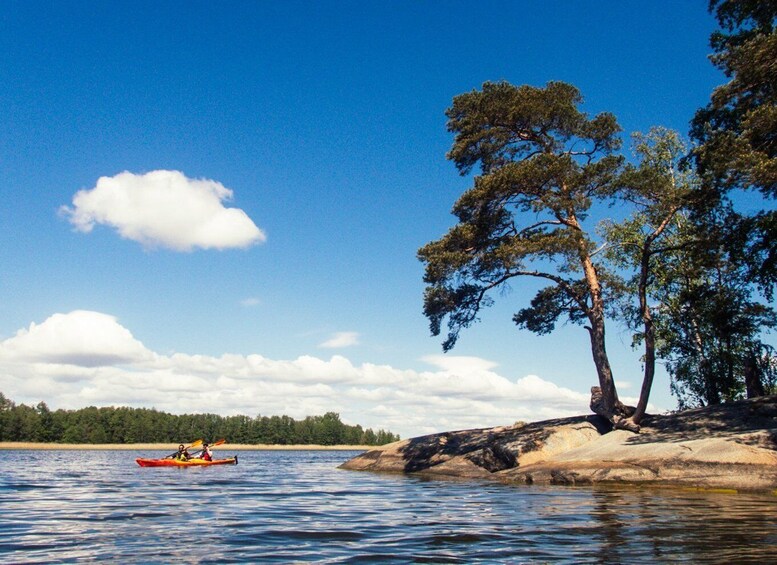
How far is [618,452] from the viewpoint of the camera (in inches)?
746

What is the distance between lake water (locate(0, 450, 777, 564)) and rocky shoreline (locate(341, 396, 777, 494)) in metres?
1.43

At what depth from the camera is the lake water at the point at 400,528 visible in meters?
7.00

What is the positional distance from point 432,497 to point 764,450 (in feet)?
29.9

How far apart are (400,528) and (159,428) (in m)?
136

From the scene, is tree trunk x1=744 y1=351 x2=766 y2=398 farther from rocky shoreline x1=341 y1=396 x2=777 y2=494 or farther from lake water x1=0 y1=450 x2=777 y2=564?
lake water x1=0 y1=450 x2=777 y2=564

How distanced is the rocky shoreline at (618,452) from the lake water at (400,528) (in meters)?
1.43

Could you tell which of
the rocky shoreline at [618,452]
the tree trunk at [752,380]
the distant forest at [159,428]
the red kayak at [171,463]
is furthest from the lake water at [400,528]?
the distant forest at [159,428]

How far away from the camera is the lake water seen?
7.00m

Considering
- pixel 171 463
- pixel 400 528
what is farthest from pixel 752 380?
pixel 171 463

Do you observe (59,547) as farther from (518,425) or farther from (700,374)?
(700,374)

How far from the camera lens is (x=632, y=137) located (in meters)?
31.7

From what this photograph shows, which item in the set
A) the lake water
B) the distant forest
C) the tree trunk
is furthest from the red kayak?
the distant forest

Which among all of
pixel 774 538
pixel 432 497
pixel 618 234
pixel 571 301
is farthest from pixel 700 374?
pixel 774 538

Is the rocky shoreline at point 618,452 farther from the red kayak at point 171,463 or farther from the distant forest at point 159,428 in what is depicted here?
the distant forest at point 159,428
